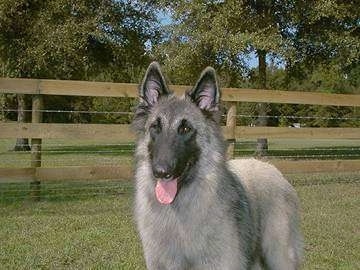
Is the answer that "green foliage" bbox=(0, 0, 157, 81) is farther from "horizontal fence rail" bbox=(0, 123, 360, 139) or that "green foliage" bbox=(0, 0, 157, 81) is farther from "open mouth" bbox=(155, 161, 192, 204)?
"open mouth" bbox=(155, 161, 192, 204)

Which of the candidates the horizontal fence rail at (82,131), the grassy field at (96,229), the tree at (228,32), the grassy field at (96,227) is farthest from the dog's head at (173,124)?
the tree at (228,32)

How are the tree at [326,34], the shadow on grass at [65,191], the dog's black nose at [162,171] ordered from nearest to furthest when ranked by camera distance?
the dog's black nose at [162,171] < the shadow on grass at [65,191] < the tree at [326,34]

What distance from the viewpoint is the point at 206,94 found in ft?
13.3

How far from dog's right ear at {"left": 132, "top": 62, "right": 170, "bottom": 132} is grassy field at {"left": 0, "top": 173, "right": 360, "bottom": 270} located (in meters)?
2.30

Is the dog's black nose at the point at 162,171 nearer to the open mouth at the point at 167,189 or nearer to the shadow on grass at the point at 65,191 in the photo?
the open mouth at the point at 167,189

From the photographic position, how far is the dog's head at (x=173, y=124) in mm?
3666

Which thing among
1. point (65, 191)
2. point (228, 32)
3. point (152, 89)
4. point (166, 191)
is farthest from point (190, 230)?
point (228, 32)

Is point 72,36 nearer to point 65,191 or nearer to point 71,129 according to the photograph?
point 65,191

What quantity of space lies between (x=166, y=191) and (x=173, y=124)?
1.55ft

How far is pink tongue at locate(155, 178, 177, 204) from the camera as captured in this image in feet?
12.5

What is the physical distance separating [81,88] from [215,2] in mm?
11572

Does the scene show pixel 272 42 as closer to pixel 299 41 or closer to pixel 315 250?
pixel 299 41

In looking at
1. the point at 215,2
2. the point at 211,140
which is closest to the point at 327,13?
the point at 215,2

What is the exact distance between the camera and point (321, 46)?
70.9 feet
